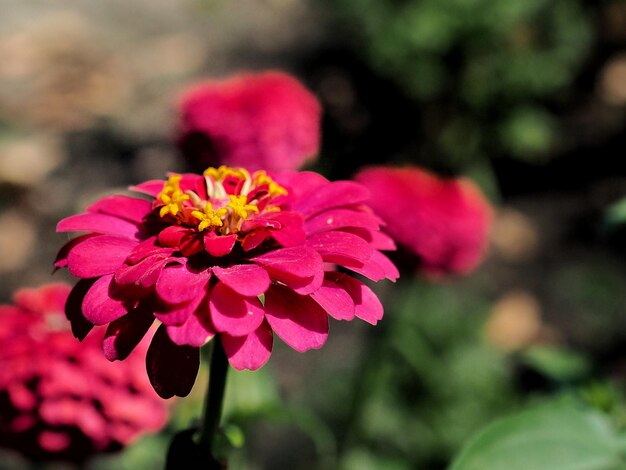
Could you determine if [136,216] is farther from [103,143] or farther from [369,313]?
[103,143]

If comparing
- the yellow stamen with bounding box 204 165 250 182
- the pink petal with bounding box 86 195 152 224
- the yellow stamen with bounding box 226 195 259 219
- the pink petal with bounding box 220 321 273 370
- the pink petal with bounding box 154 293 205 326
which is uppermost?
the yellow stamen with bounding box 204 165 250 182

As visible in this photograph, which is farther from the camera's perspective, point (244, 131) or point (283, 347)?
point (283, 347)

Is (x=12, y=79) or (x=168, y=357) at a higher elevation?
(x=168, y=357)

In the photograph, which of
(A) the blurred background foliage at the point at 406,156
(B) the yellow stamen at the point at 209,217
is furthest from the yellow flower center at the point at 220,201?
(A) the blurred background foliage at the point at 406,156

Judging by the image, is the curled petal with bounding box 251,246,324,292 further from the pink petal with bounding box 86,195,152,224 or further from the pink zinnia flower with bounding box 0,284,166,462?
the pink zinnia flower with bounding box 0,284,166,462

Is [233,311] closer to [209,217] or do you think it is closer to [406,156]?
[209,217]

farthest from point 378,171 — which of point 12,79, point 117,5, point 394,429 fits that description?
point 117,5

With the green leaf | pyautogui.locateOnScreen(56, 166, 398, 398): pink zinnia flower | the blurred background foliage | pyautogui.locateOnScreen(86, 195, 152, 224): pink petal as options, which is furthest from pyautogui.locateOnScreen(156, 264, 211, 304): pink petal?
the blurred background foliage
